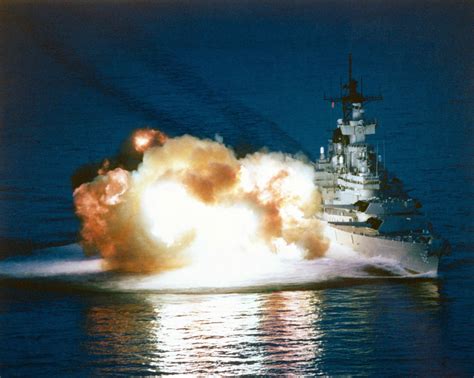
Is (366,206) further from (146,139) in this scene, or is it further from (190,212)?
(146,139)

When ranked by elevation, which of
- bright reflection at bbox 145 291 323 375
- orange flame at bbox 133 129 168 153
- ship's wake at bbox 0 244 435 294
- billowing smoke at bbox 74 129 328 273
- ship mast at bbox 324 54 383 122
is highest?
ship mast at bbox 324 54 383 122

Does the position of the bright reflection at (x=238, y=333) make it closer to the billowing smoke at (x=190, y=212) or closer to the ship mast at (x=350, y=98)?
the billowing smoke at (x=190, y=212)

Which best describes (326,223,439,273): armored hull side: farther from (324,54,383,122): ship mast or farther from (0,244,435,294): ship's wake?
(324,54,383,122): ship mast

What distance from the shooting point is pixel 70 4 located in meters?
170

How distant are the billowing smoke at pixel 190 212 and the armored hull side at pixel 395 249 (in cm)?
230

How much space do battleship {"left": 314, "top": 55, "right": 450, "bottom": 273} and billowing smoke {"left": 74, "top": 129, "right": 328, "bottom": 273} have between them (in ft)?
10.9

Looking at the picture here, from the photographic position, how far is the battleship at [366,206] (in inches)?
3068

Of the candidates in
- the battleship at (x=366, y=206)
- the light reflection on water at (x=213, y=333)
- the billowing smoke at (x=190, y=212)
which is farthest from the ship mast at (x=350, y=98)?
the light reflection on water at (x=213, y=333)

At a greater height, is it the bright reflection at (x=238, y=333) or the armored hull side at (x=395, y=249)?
the armored hull side at (x=395, y=249)

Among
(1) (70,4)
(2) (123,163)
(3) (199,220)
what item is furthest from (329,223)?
(1) (70,4)

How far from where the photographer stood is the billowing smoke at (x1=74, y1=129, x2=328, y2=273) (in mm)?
82562

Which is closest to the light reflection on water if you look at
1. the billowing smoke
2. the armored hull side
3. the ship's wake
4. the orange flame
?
the ship's wake

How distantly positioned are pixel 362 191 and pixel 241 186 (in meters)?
10.6

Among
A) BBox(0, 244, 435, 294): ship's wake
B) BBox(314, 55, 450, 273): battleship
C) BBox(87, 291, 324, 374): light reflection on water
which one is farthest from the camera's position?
BBox(314, 55, 450, 273): battleship
